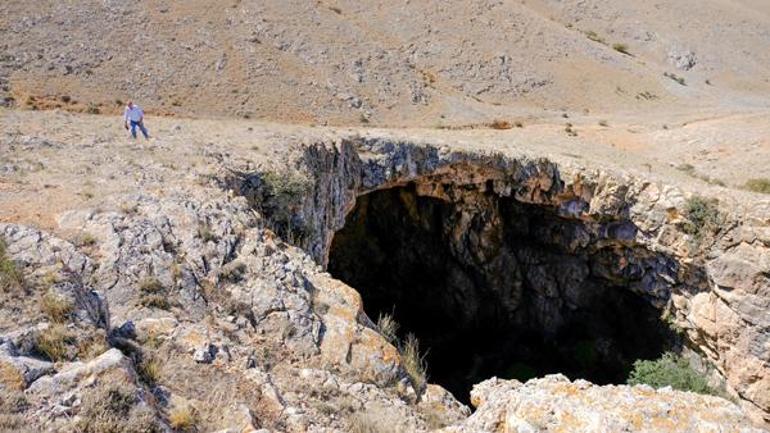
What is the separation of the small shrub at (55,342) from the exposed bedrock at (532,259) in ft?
21.1

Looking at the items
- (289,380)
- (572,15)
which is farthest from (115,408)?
(572,15)

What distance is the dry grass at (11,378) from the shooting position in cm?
392

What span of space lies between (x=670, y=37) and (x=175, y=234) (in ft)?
156

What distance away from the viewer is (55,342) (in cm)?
451

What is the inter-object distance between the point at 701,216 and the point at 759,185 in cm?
444

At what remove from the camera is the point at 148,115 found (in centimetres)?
1977

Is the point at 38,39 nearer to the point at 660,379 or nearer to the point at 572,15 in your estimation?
the point at 660,379

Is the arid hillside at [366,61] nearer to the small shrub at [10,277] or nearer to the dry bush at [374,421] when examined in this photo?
the small shrub at [10,277]

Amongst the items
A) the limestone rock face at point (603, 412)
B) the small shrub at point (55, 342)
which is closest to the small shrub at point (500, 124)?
the limestone rock face at point (603, 412)

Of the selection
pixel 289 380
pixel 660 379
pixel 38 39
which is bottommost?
pixel 660 379

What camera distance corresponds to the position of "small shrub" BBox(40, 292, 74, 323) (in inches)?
190

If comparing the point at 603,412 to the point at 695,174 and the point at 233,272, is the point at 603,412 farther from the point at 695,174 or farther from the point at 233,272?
the point at 695,174

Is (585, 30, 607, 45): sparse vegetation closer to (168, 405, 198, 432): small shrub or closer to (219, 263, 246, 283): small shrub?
(219, 263, 246, 283): small shrub

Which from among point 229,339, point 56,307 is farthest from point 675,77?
point 56,307
